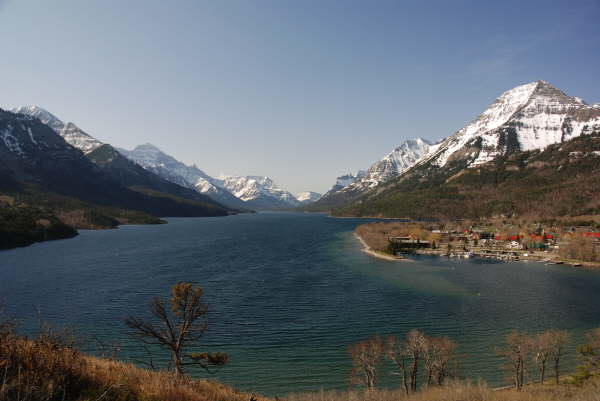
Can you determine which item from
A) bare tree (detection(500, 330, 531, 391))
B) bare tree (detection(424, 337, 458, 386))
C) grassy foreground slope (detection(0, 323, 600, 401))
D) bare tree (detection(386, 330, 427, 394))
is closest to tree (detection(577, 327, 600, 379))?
bare tree (detection(500, 330, 531, 391))

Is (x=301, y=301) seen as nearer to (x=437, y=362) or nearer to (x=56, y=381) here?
(x=437, y=362)

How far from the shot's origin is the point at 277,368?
4944 centimetres

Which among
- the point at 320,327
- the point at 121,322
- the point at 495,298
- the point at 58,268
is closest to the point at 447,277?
the point at 495,298

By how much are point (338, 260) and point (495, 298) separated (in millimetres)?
65850

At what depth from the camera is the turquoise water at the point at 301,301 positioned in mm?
52906

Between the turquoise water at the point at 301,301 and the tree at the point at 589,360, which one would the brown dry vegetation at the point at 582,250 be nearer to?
the turquoise water at the point at 301,301

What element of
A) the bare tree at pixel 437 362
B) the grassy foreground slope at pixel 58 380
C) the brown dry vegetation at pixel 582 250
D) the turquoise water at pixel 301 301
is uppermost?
the grassy foreground slope at pixel 58 380

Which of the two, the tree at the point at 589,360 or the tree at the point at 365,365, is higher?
the tree at the point at 589,360

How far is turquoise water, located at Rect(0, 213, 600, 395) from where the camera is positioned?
52.9m

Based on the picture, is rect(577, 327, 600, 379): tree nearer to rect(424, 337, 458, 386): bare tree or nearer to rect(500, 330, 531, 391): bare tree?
rect(500, 330, 531, 391): bare tree

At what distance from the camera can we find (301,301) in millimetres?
82500

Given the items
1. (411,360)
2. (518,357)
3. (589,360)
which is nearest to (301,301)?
(411,360)

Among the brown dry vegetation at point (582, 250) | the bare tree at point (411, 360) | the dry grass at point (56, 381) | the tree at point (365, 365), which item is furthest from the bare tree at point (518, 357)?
the brown dry vegetation at point (582, 250)

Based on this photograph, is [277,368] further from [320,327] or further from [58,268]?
[58,268]
